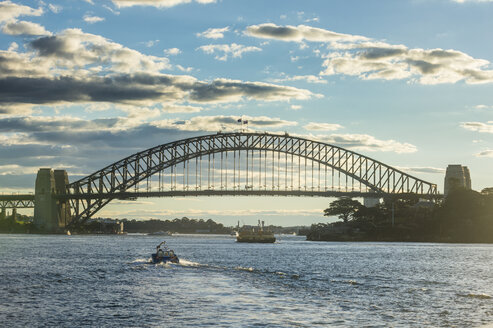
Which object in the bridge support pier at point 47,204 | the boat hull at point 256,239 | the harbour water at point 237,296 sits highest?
the bridge support pier at point 47,204

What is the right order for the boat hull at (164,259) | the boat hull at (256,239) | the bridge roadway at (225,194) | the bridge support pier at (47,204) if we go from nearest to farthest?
1. the boat hull at (164,259)
2. the bridge roadway at (225,194)
3. the boat hull at (256,239)
4. the bridge support pier at (47,204)

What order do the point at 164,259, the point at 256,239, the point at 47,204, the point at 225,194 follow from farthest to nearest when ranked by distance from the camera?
the point at 47,204
the point at 256,239
the point at 225,194
the point at 164,259

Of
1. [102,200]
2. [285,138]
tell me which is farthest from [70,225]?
[285,138]

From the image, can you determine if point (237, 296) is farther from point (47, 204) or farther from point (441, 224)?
point (47, 204)

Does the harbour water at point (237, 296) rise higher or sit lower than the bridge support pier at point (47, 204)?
lower

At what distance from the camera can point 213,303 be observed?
40.8m

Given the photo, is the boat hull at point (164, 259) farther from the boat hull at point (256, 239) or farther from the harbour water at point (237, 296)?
the boat hull at point (256, 239)

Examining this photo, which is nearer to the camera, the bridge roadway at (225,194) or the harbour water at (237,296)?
the harbour water at (237,296)

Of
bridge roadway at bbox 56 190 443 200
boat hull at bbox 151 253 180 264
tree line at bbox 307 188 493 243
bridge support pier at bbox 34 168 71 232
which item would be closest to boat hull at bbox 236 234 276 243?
bridge roadway at bbox 56 190 443 200

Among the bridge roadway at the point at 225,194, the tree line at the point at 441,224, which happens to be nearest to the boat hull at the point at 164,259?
the bridge roadway at the point at 225,194

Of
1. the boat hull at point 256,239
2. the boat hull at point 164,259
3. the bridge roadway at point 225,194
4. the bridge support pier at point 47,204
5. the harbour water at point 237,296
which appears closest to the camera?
the harbour water at point 237,296

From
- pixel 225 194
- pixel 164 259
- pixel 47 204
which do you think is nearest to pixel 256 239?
pixel 225 194

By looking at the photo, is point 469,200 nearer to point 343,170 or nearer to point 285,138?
point 343,170

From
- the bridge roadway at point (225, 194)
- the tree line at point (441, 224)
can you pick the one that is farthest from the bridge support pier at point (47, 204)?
the tree line at point (441, 224)
